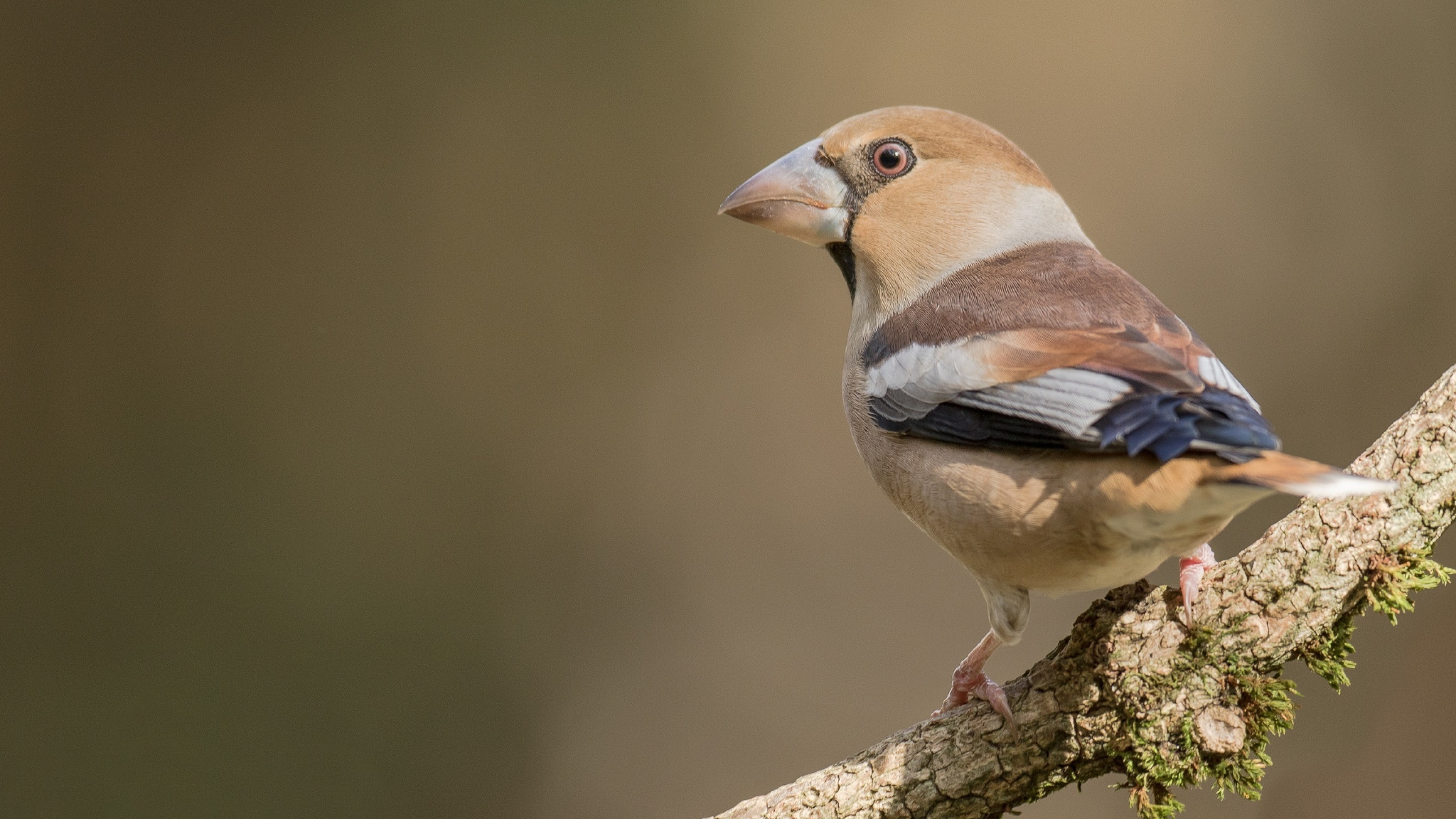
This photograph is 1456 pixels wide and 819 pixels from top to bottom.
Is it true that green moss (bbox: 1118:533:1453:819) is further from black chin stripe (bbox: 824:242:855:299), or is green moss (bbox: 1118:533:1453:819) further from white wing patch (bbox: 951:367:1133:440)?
black chin stripe (bbox: 824:242:855:299)

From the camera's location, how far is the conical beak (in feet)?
9.48

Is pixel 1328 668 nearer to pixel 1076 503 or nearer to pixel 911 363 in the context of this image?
pixel 1076 503

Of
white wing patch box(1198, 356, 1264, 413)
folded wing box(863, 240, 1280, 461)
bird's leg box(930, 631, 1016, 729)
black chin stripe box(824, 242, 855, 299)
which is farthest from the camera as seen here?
black chin stripe box(824, 242, 855, 299)

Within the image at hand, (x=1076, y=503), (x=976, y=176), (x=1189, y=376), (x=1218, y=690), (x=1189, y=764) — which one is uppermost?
(x=976, y=176)

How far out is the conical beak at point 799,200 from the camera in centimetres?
289

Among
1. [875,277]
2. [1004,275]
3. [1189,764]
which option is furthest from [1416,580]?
[875,277]

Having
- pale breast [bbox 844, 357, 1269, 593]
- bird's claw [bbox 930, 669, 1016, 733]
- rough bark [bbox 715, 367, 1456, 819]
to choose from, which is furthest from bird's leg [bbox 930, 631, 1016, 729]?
pale breast [bbox 844, 357, 1269, 593]

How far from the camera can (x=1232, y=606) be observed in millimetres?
2146

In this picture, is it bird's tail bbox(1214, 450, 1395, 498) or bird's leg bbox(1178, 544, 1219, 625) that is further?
bird's leg bbox(1178, 544, 1219, 625)

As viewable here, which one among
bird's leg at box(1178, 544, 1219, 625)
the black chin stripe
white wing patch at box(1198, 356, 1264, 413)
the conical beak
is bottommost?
bird's leg at box(1178, 544, 1219, 625)

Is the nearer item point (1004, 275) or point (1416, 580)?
point (1416, 580)

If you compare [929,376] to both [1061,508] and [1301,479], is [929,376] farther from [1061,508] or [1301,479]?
[1301,479]

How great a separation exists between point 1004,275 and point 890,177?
0.44m

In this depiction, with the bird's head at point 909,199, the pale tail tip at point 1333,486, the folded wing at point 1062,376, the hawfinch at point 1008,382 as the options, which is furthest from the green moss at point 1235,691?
the bird's head at point 909,199
